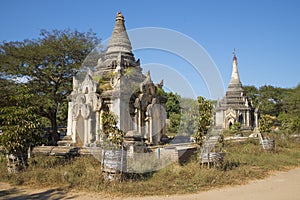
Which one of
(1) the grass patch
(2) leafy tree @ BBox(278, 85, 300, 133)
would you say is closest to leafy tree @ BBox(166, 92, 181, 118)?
(2) leafy tree @ BBox(278, 85, 300, 133)

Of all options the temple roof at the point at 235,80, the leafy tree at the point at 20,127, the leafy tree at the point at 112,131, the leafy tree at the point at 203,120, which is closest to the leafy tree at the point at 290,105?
the temple roof at the point at 235,80

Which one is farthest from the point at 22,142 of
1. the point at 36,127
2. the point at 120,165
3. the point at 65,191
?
the point at 120,165

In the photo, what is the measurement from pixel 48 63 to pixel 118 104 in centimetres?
1083

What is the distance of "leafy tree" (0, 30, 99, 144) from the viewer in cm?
2162

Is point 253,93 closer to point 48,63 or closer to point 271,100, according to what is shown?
point 271,100

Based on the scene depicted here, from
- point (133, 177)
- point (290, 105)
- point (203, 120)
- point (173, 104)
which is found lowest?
point (133, 177)

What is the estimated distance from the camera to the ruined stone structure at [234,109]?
4203 centimetres

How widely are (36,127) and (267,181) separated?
9252 millimetres

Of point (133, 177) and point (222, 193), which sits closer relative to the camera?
point (222, 193)

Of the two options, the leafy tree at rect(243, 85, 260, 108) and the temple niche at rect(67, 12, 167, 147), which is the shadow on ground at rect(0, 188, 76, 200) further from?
the leafy tree at rect(243, 85, 260, 108)

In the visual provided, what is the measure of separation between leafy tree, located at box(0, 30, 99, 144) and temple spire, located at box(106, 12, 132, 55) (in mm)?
5300

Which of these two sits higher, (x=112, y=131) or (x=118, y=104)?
(x=118, y=104)

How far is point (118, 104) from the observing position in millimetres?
14656

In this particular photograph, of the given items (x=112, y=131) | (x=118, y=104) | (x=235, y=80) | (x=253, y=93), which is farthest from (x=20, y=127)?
(x=253, y=93)
